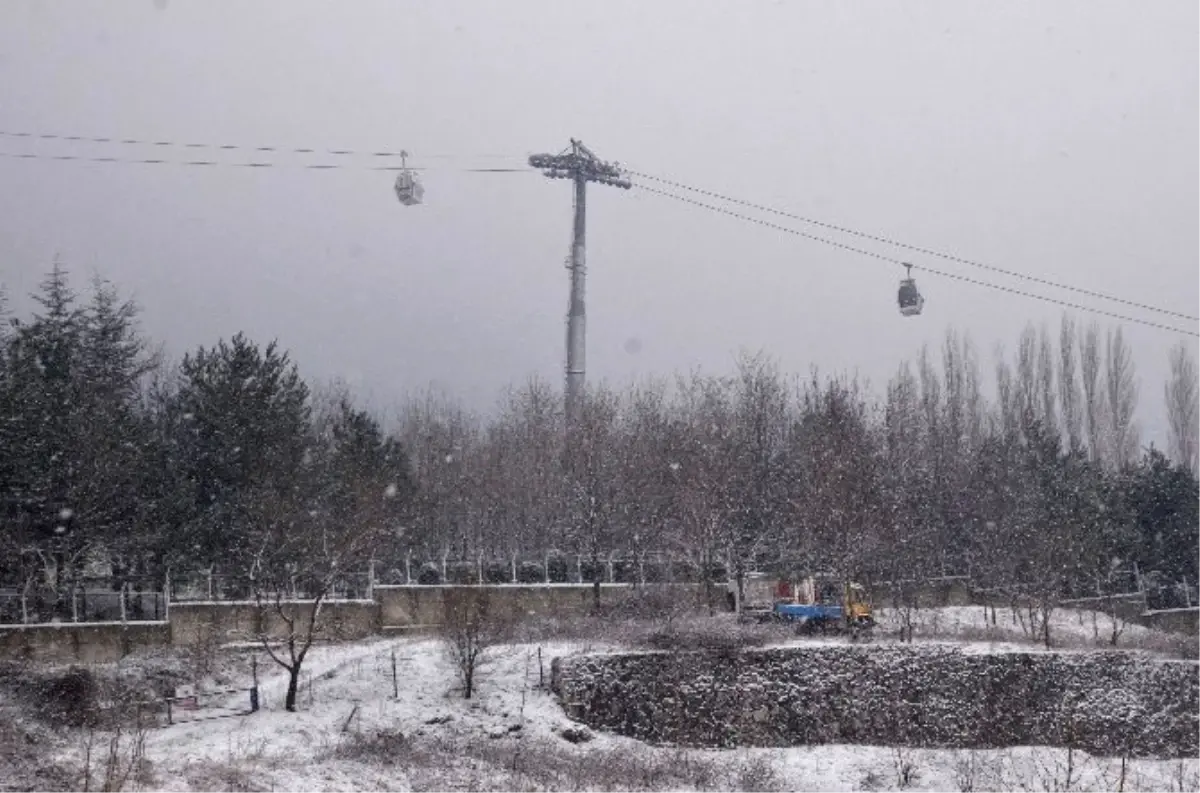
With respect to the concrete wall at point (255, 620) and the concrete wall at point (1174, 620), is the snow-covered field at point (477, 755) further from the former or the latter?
the concrete wall at point (1174, 620)

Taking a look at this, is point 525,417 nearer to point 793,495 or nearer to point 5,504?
point 793,495

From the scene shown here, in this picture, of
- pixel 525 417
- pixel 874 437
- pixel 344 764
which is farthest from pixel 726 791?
pixel 525 417

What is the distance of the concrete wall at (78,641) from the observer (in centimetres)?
2352

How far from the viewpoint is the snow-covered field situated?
58.6 feet

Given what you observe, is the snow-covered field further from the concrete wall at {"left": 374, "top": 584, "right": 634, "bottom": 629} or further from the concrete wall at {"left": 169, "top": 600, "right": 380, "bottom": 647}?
the concrete wall at {"left": 374, "top": 584, "right": 634, "bottom": 629}

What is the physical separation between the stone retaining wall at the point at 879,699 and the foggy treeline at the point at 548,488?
17.0ft

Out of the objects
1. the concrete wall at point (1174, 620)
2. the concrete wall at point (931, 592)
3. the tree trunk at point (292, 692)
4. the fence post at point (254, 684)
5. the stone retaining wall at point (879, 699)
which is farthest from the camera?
the concrete wall at point (1174, 620)

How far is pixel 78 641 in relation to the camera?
959 inches

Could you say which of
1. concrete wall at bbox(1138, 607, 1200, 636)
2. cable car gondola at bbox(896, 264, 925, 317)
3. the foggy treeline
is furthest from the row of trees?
concrete wall at bbox(1138, 607, 1200, 636)

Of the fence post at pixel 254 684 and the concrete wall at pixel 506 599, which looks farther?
the concrete wall at pixel 506 599

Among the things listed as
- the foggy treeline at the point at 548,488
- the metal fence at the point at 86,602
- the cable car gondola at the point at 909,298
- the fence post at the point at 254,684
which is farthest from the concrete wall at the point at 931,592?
the metal fence at the point at 86,602

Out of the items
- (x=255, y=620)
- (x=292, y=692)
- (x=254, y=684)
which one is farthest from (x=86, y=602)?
(x=292, y=692)

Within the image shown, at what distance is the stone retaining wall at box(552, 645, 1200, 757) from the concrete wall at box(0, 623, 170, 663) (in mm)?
9175

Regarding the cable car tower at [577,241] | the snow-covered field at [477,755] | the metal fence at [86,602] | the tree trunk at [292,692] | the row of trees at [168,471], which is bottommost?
the snow-covered field at [477,755]
